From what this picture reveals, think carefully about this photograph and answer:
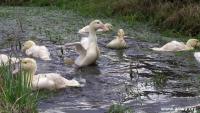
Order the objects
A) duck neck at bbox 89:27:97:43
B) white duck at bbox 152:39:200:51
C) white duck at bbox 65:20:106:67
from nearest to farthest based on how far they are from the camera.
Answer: white duck at bbox 65:20:106:67 → duck neck at bbox 89:27:97:43 → white duck at bbox 152:39:200:51

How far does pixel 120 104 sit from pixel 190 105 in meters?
1.40

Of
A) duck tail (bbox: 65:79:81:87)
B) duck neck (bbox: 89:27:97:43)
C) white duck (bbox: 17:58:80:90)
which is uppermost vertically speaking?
duck neck (bbox: 89:27:97:43)

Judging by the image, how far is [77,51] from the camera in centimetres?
1516

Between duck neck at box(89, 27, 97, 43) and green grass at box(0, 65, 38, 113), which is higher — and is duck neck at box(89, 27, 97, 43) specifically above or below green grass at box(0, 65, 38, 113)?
above

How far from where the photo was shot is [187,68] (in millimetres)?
14422

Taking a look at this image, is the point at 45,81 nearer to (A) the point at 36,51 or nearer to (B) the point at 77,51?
(B) the point at 77,51

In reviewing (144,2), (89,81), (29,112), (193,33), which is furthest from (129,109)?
(144,2)

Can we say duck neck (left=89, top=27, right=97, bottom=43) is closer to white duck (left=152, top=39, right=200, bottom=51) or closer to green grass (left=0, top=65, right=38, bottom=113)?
white duck (left=152, top=39, right=200, bottom=51)

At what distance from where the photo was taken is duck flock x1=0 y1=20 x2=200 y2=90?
1164 centimetres

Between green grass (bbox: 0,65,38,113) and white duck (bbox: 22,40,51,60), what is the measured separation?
6.39 meters

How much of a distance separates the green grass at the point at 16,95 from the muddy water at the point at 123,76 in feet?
4.75

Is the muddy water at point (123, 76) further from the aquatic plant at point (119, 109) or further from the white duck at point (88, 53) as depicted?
the aquatic plant at point (119, 109)

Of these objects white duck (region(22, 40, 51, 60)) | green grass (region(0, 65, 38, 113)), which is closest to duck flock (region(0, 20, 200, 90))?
white duck (region(22, 40, 51, 60))

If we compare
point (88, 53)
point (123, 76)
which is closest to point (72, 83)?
point (123, 76)
